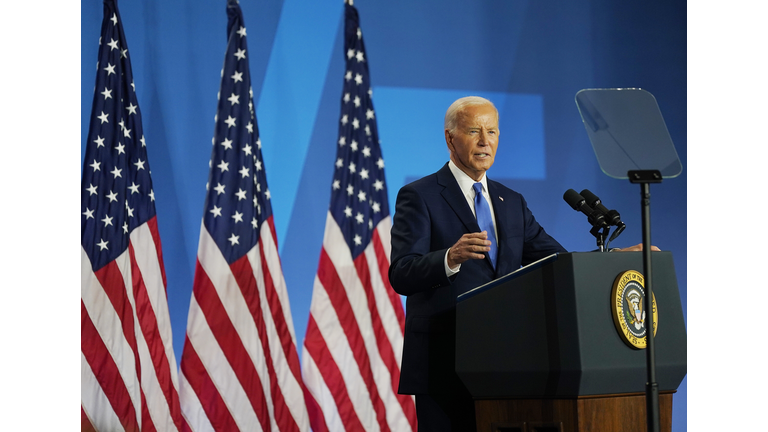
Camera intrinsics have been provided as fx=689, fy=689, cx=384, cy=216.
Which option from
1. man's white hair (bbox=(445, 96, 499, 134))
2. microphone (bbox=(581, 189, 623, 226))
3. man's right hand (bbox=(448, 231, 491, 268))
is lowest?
man's right hand (bbox=(448, 231, 491, 268))

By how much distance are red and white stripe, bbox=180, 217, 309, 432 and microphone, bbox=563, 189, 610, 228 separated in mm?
2091

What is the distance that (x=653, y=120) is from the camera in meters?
1.63

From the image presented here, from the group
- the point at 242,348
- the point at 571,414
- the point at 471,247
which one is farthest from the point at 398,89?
the point at 571,414

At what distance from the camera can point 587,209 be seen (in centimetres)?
172

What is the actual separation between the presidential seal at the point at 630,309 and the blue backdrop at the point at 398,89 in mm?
2475

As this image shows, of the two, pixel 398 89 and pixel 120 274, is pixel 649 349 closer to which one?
pixel 120 274

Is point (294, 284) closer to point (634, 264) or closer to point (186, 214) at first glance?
point (186, 214)

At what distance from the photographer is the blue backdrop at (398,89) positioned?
3.63 metres

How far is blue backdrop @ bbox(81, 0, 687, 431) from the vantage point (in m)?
3.63

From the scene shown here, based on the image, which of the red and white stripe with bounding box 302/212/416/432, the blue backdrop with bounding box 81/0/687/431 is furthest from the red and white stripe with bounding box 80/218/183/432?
the red and white stripe with bounding box 302/212/416/432

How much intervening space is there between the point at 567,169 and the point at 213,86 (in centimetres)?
221

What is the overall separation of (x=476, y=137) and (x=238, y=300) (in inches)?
72.6

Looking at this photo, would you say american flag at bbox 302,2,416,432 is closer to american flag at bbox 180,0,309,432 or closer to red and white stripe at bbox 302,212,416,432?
red and white stripe at bbox 302,212,416,432

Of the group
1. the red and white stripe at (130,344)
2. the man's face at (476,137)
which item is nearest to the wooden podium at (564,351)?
the man's face at (476,137)
